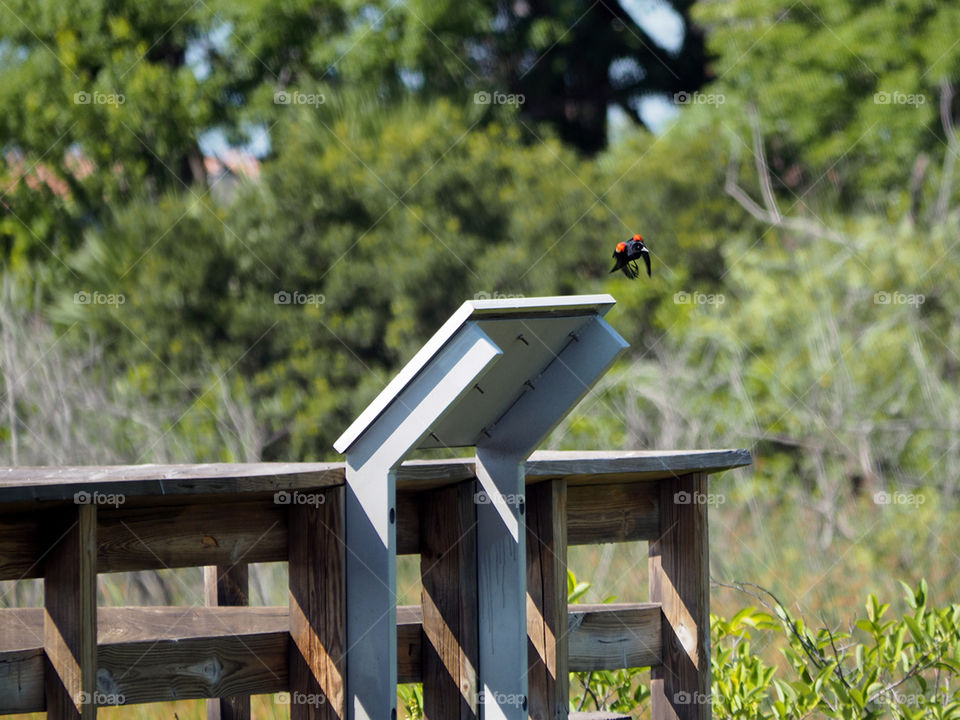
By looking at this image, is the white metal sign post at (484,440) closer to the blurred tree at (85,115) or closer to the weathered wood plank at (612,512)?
the weathered wood plank at (612,512)

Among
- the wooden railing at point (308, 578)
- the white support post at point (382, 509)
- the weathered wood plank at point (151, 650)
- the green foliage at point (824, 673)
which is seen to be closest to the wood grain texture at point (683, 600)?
the wooden railing at point (308, 578)

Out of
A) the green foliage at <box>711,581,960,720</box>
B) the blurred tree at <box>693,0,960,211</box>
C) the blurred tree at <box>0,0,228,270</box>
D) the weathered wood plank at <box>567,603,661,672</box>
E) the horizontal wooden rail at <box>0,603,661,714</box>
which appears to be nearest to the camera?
the horizontal wooden rail at <box>0,603,661,714</box>

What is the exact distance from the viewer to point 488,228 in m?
12.0

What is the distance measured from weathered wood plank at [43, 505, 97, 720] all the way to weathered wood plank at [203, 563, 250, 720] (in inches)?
58.5

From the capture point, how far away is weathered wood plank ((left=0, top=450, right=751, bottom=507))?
203 centimetres

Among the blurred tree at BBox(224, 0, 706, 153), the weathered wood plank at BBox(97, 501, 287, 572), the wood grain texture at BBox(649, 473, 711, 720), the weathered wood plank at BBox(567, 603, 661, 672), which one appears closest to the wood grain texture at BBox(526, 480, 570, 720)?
the weathered wood plank at BBox(567, 603, 661, 672)

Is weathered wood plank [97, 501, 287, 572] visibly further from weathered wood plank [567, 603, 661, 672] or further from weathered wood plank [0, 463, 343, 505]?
weathered wood plank [567, 603, 661, 672]

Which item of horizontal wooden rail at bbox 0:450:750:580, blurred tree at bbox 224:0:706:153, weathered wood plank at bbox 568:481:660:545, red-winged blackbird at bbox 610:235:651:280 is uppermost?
blurred tree at bbox 224:0:706:153

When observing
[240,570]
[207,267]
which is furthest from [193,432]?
[240,570]

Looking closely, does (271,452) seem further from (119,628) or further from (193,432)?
(119,628)

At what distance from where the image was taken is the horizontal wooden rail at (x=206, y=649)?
233 cm

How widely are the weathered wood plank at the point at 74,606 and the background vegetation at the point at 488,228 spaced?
5.09 meters

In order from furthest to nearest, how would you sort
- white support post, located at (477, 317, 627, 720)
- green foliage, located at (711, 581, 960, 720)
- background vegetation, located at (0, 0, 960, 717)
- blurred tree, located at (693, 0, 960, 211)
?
blurred tree, located at (693, 0, 960, 211) < background vegetation, located at (0, 0, 960, 717) < green foliage, located at (711, 581, 960, 720) < white support post, located at (477, 317, 627, 720)

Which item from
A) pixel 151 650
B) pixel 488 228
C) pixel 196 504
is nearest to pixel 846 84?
pixel 488 228
